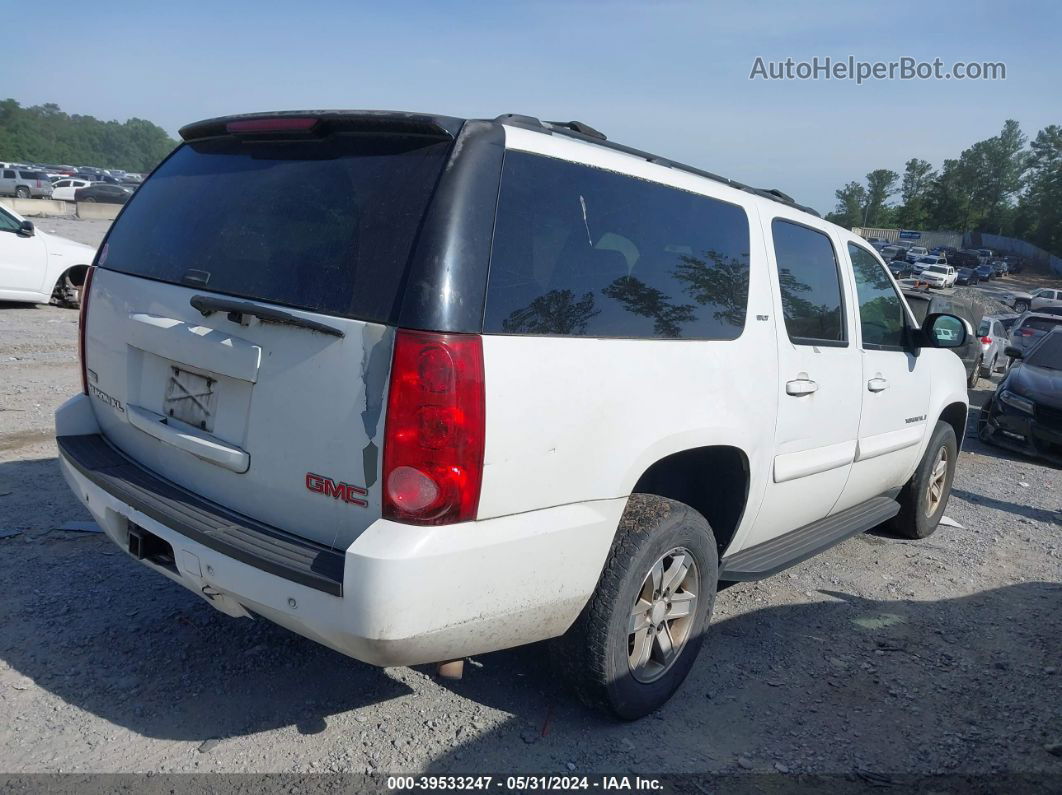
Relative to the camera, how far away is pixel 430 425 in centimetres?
239

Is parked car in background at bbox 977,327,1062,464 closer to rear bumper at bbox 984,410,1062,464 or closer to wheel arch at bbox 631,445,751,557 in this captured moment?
rear bumper at bbox 984,410,1062,464

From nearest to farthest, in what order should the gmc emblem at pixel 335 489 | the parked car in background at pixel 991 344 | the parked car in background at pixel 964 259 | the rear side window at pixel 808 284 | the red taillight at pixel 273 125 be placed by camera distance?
the gmc emblem at pixel 335 489, the red taillight at pixel 273 125, the rear side window at pixel 808 284, the parked car in background at pixel 991 344, the parked car in background at pixel 964 259

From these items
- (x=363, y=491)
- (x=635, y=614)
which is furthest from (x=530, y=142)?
(x=635, y=614)

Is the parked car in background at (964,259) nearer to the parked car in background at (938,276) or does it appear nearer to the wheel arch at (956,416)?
the parked car in background at (938,276)

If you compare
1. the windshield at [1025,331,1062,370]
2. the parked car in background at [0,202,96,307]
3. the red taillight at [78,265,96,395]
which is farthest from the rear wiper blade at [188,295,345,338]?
the parked car in background at [0,202,96,307]

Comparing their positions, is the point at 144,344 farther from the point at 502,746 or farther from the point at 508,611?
the point at 502,746

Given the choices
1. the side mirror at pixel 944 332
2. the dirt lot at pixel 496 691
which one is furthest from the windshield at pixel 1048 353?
the dirt lot at pixel 496 691

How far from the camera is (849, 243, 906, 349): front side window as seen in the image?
4.57m

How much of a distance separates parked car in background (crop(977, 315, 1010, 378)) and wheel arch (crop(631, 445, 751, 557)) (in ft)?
50.4

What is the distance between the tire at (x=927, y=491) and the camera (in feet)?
18.1

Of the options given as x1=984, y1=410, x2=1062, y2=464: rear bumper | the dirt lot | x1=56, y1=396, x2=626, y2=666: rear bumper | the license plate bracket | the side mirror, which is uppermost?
the side mirror

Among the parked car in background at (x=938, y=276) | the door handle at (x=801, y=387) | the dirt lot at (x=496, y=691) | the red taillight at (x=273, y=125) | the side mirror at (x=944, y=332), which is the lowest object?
the dirt lot at (x=496, y=691)

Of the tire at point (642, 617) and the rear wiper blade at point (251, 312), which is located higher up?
the rear wiper blade at point (251, 312)

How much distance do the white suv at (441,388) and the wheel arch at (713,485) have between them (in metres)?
0.01
